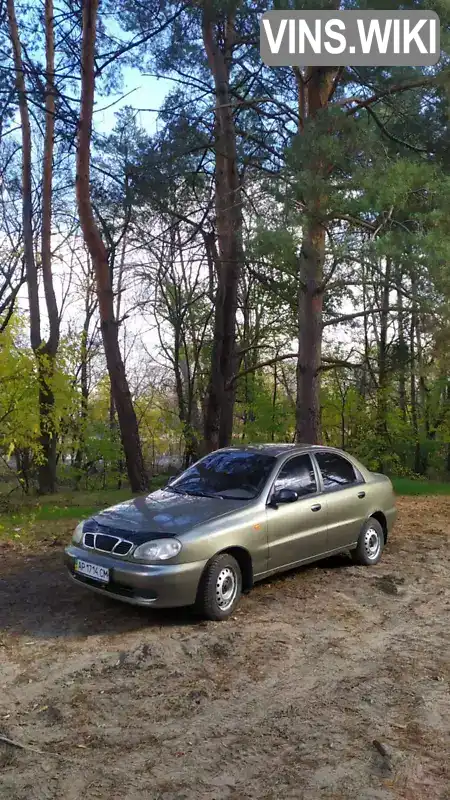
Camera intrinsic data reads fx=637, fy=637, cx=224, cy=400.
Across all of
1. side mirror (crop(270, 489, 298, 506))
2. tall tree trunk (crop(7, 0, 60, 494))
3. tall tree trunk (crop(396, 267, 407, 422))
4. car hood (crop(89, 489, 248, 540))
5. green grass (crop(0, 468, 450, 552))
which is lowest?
green grass (crop(0, 468, 450, 552))

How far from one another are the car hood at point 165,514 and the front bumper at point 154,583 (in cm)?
29

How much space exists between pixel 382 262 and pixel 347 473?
11.7 ft

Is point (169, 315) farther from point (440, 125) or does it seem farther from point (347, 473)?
point (347, 473)

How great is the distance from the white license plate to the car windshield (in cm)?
133

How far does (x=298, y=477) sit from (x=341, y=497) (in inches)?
26.4

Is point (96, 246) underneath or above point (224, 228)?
above

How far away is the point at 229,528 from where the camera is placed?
5.61 metres

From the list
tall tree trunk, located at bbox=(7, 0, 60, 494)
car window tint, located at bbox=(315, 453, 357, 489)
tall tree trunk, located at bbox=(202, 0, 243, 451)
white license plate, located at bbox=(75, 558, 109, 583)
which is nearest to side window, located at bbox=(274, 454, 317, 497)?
car window tint, located at bbox=(315, 453, 357, 489)

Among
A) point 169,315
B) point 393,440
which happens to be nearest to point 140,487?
point 393,440

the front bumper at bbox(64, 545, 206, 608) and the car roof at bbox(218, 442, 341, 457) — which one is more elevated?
the car roof at bbox(218, 442, 341, 457)

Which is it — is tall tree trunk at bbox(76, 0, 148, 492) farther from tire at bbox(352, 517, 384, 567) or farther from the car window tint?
tire at bbox(352, 517, 384, 567)

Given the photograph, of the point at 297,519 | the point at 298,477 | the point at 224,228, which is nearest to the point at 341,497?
the point at 298,477

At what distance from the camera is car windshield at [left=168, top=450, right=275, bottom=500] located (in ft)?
20.7

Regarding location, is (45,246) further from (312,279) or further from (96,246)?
(312,279)
